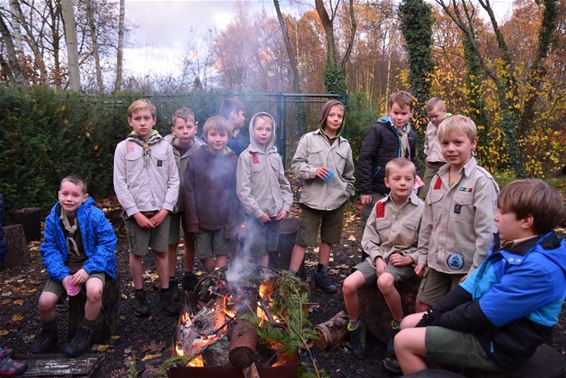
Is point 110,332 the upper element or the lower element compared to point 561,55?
lower

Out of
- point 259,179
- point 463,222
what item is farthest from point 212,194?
point 463,222

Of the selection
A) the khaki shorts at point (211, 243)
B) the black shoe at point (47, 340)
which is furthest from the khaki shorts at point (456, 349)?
the black shoe at point (47, 340)

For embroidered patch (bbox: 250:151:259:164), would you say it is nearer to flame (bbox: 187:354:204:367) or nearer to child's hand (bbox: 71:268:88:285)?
child's hand (bbox: 71:268:88:285)

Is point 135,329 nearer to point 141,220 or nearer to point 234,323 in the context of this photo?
point 141,220

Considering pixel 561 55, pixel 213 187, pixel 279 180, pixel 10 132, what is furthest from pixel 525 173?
pixel 10 132

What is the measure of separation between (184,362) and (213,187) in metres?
1.88

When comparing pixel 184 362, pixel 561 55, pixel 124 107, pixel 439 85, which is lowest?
pixel 184 362

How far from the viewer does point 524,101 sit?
1002 cm

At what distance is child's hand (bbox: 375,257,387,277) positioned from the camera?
11.4 feet

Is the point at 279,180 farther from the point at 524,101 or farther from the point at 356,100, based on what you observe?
the point at 524,101

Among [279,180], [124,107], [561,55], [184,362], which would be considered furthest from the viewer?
[561,55]

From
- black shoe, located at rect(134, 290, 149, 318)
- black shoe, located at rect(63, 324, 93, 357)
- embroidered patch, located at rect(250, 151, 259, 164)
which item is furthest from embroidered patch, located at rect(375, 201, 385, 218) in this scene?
black shoe, located at rect(63, 324, 93, 357)

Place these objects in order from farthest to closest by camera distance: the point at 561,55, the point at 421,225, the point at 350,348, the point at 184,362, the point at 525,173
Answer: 1. the point at 561,55
2. the point at 525,173
3. the point at 350,348
4. the point at 421,225
5. the point at 184,362

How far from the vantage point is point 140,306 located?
4215 mm
